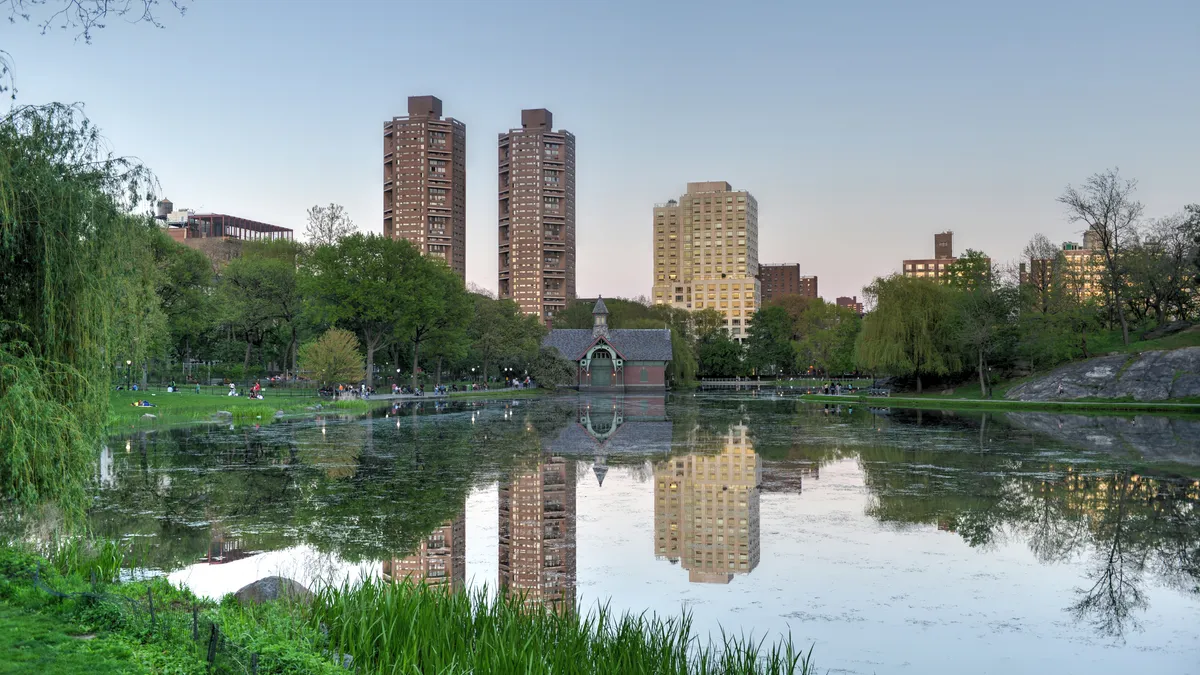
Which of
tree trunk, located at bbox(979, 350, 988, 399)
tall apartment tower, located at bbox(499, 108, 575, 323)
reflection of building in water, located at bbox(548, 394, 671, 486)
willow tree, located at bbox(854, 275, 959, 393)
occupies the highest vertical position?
tall apartment tower, located at bbox(499, 108, 575, 323)

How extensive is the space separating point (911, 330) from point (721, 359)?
52.1 metres

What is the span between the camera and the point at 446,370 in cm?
9944

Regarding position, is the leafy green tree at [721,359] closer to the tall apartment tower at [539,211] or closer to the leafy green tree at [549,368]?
the leafy green tree at [549,368]

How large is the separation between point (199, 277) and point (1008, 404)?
54912 millimetres

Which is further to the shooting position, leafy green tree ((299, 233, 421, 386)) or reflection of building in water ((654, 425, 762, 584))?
leafy green tree ((299, 233, 421, 386))

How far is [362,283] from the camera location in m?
63.6

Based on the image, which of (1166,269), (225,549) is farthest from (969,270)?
(225,549)

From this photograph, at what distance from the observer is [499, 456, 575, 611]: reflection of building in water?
1148 centimetres

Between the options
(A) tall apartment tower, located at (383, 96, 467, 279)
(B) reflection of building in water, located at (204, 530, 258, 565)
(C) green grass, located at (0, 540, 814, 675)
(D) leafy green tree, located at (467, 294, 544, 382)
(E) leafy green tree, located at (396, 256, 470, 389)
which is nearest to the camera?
(C) green grass, located at (0, 540, 814, 675)

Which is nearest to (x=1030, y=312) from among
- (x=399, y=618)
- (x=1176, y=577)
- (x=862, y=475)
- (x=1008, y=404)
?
(x=1008, y=404)

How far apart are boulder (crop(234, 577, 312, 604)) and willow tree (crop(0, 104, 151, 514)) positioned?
359 centimetres

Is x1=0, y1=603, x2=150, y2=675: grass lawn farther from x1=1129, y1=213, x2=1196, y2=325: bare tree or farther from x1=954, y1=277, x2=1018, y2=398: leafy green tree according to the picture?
x1=1129, y1=213, x2=1196, y2=325: bare tree

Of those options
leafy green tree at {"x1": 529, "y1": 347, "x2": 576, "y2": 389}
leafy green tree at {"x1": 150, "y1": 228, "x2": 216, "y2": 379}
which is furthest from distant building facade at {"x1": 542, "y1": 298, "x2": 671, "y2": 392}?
leafy green tree at {"x1": 150, "y1": 228, "x2": 216, "y2": 379}

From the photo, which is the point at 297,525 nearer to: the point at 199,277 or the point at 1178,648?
the point at 1178,648
